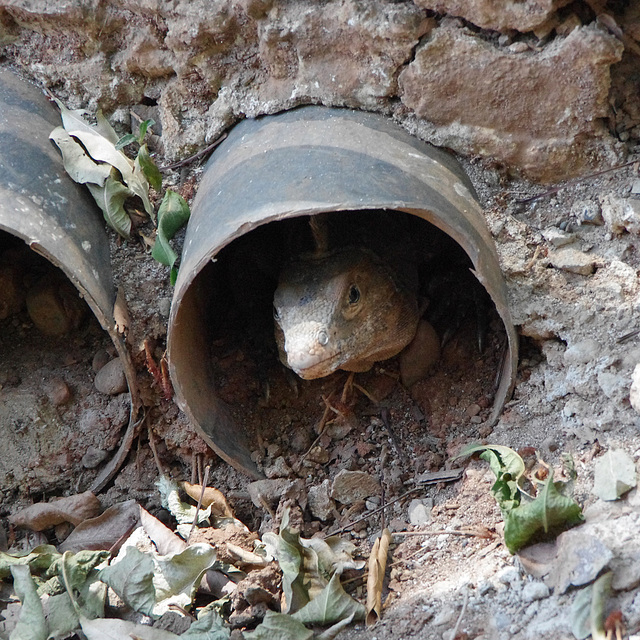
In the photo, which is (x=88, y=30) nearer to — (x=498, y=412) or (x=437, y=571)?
(x=498, y=412)

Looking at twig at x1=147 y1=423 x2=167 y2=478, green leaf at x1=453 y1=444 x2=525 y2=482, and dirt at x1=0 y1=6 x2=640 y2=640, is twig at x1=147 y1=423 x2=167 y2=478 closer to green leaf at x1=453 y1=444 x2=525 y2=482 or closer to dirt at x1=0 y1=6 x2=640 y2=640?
dirt at x1=0 y1=6 x2=640 y2=640

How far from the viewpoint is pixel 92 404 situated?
3.29m

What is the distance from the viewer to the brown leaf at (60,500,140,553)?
2.90m

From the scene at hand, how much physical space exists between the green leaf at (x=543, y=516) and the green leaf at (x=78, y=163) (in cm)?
190

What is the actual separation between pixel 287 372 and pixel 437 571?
4.20 ft

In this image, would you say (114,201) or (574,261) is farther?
(114,201)

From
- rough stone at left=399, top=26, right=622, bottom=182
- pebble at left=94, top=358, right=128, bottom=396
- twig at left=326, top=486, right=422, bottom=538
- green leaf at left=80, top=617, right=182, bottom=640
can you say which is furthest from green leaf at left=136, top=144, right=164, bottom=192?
green leaf at left=80, top=617, right=182, bottom=640

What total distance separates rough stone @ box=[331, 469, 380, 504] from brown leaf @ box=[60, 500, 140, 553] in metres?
0.73

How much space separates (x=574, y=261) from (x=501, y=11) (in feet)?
2.79

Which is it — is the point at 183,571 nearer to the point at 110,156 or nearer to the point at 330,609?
the point at 330,609

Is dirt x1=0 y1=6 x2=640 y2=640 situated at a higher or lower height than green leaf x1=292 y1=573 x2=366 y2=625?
higher

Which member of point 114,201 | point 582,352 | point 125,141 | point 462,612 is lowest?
point 462,612

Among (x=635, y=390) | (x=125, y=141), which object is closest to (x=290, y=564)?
(x=635, y=390)

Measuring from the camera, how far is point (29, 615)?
7.89 feet
